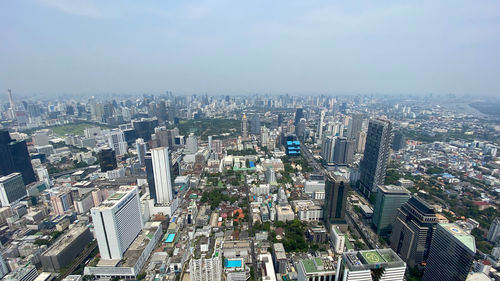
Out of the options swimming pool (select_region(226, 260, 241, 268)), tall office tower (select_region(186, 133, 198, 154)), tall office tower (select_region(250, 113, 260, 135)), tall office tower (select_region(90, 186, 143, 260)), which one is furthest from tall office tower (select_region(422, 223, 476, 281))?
tall office tower (select_region(250, 113, 260, 135))

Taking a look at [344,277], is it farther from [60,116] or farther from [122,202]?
[60,116]

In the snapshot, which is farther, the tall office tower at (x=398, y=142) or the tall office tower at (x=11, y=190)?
the tall office tower at (x=398, y=142)

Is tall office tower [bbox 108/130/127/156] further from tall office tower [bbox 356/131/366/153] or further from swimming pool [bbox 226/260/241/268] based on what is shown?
tall office tower [bbox 356/131/366/153]

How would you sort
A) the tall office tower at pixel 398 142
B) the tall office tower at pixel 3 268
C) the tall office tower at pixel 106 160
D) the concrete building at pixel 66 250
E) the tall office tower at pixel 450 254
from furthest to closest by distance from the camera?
the tall office tower at pixel 398 142 → the tall office tower at pixel 106 160 → the concrete building at pixel 66 250 → the tall office tower at pixel 3 268 → the tall office tower at pixel 450 254

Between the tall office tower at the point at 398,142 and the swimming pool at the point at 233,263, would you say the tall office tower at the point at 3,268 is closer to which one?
the swimming pool at the point at 233,263

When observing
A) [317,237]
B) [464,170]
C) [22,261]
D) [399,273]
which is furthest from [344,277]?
[464,170]

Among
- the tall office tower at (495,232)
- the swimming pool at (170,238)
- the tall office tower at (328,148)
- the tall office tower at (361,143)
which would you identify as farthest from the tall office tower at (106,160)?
the tall office tower at (361,143)
